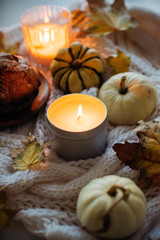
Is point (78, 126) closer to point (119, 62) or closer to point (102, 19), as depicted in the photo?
point (119, 62)

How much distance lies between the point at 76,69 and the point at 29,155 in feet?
1.00

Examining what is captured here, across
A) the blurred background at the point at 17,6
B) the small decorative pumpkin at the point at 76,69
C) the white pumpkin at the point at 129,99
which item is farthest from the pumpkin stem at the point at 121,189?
the blurred background at the point at 17,6

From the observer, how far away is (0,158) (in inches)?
24.8

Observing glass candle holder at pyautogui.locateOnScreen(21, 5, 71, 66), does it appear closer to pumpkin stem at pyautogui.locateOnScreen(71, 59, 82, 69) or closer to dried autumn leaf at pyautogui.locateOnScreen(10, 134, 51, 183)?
pumpkin stem at pyautogui.locateOnScreen(71, 59, 82, 69)

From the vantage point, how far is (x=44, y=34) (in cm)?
89

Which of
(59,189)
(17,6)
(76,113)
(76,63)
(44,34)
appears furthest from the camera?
(17,6)

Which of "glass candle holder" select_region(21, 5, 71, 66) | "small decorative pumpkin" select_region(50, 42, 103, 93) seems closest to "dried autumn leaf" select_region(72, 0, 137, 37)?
"glass candle holder" select_region(21, 5, 71, 66)

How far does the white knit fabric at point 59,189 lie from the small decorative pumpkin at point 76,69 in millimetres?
180

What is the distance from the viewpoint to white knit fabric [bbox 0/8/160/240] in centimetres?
51

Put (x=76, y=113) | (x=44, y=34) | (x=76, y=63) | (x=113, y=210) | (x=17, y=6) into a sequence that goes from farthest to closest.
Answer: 1. (x=17, y=6)
2. (x=44, y=34)
3. (x=76, y=63)
4. (x=76, y=113)
5. (x=113, y=210)

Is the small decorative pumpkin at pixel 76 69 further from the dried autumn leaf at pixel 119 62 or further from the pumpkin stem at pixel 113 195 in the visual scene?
the pumpkin stem at pixel 113 195

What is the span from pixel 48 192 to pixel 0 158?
5.6 inches

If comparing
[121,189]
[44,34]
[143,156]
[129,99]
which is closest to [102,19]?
[44,34]

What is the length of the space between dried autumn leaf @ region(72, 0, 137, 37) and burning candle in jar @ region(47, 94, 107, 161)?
1.20 ft
